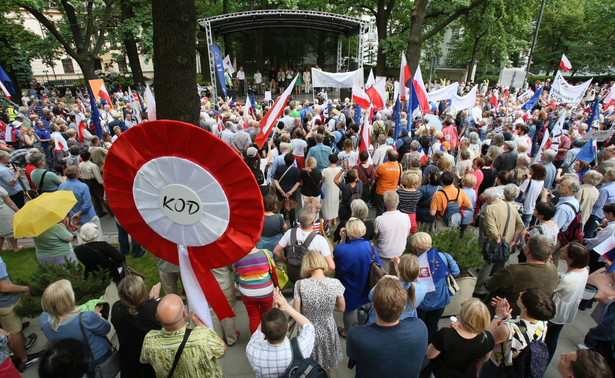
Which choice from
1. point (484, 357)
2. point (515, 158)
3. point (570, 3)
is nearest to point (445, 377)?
point (484, 357)

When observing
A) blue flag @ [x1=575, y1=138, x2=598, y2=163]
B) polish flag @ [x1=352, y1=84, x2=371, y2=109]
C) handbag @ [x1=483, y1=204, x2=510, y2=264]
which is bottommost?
handbag @ [x1=483, y1=204, x2=510, y2=264]

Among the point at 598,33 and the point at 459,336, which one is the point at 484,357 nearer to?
the point at 459,336

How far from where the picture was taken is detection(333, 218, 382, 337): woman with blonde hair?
352 cm

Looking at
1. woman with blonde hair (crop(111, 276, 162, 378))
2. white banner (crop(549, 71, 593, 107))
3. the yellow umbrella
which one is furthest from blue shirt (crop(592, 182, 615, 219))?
the yellow umbrella

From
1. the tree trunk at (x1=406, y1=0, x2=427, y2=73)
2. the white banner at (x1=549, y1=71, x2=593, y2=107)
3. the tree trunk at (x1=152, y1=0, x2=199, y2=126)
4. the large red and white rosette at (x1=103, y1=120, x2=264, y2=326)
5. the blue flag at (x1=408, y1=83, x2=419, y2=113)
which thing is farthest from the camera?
the tree trunk at (x1=406, y1=0, x2=427, y2=73)

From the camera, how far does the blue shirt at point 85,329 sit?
2623 mm

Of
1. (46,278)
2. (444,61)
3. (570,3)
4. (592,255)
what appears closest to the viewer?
(46,278)

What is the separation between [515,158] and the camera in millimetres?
6961

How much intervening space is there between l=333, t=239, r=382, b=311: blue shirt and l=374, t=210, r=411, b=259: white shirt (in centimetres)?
76

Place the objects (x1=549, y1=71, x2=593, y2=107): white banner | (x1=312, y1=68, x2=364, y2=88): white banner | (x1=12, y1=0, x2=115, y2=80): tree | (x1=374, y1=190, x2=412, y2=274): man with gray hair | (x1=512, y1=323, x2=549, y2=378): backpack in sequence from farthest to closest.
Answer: (x1=12, y1=0, x2=115, y2=80): tree, (x1=312, y1=68, x2=364, y2=88): white banner, (x1=549, y1=71, x2=593, y2=107): white banner, (x1=374, y1=190, x2=412, y2=274): man with gray hair, (x1=512, y1=323, x2=549, y2=378): backpack

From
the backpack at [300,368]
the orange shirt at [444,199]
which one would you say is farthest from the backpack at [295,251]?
the orange shirt at [444,199]

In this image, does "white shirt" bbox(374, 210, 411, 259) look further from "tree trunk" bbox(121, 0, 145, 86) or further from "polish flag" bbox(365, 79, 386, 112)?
"tree trunk" bbox(121, 0, 145, 86)

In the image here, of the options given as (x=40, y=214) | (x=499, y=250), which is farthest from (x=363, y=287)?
(x=40, y=214)

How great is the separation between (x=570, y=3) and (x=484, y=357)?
47332 mm
